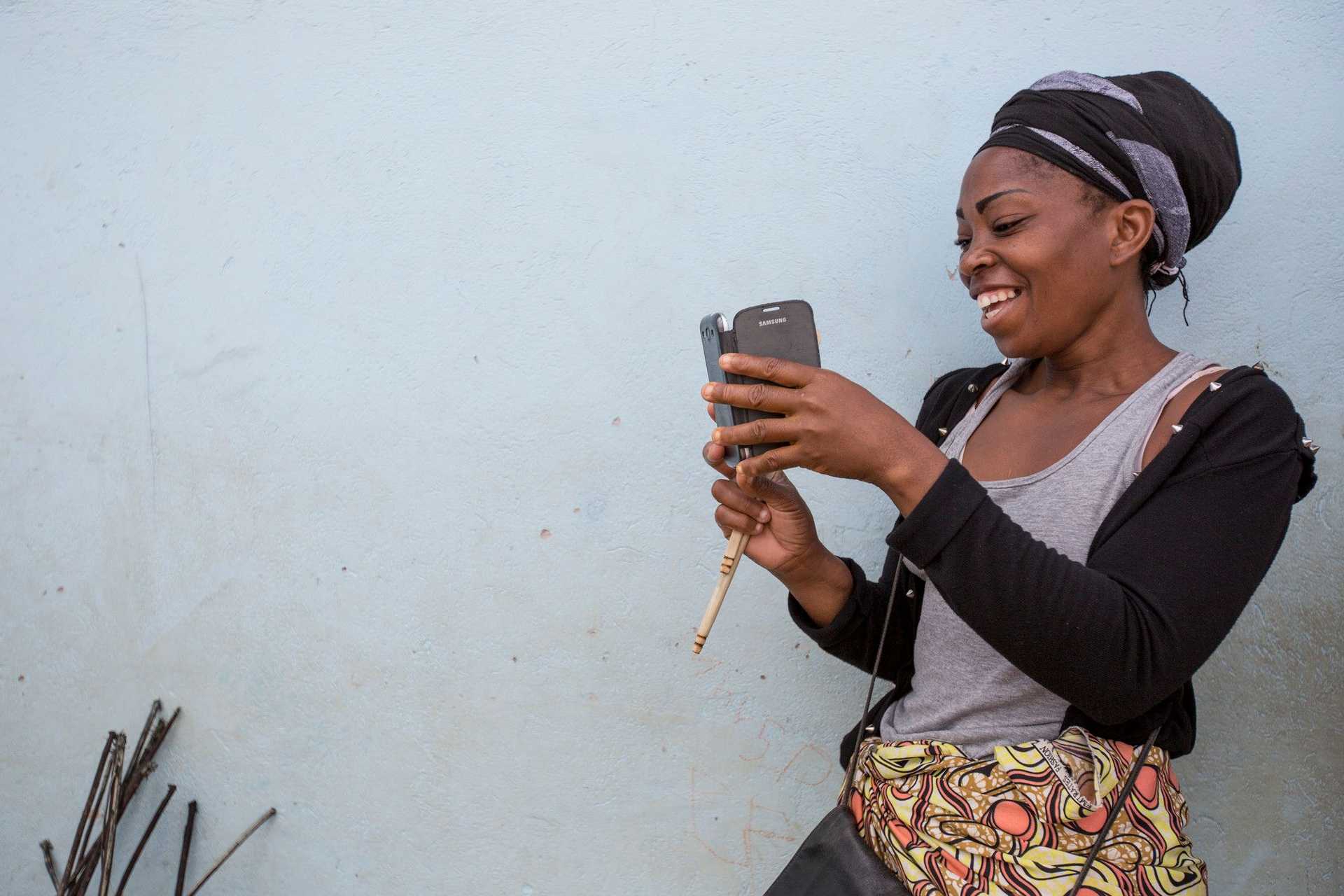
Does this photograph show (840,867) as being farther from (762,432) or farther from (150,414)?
(150,414)

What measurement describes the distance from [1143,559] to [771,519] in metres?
0.46

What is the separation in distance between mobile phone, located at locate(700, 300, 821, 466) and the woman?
0.04 meters

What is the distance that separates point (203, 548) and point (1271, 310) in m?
1.92

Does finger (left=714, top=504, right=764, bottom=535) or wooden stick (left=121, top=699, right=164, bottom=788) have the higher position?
finger (left=714, top=504, right=764, bottom=535)

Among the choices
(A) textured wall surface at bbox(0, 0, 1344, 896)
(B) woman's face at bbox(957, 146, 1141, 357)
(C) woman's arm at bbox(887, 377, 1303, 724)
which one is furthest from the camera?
(A) textured wall surface at bbox(0, 0, 1344, 896)

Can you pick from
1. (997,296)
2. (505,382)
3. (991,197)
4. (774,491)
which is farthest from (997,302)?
(505,382)

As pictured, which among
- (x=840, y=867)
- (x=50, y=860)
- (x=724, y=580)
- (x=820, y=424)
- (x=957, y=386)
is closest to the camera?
(x=820, y=424)

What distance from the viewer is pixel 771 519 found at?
135cm

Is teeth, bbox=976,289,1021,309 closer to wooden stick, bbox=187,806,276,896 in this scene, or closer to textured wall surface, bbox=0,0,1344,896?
textured wall surface, bbox=0,0,1344,896

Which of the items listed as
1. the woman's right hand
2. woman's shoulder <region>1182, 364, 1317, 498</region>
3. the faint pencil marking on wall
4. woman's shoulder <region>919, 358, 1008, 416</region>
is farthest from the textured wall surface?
Result: woman's shoulder <region>1182, 364, 1317, 498</region>

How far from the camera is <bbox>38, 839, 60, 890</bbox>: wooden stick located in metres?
1.93

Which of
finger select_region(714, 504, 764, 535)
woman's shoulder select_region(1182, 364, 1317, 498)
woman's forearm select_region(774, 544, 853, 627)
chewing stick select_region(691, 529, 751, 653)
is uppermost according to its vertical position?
woman's shoulder select_region(1182, 364, 1317, 498)

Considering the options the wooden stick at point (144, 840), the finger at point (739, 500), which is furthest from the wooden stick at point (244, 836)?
the finger at point (739, 500)

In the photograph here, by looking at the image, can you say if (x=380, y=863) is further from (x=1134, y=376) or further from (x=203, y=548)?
(x=1134, y=376)
